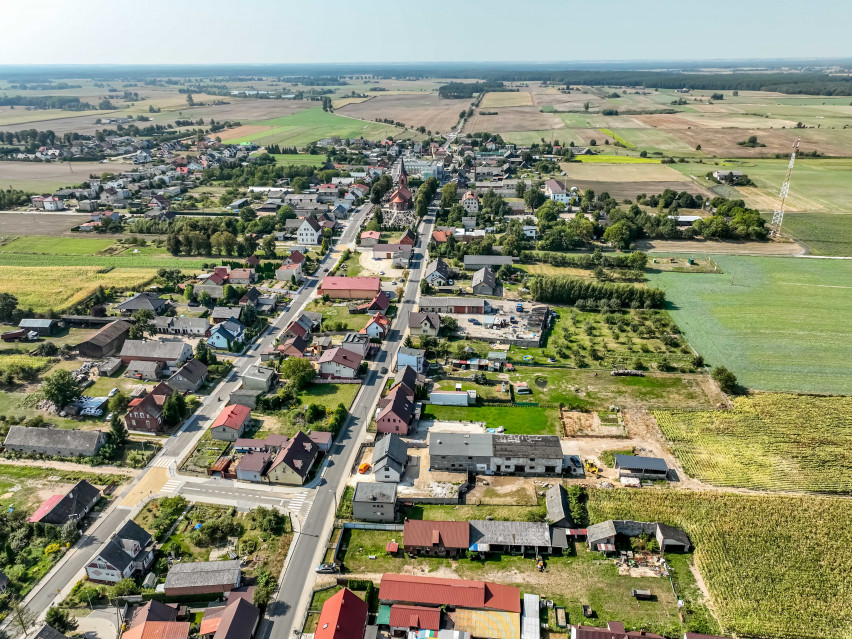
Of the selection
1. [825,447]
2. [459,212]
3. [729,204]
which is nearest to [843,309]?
[825,447]

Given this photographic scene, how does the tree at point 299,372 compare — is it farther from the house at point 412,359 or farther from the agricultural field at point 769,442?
the agricultural field at point 769,442

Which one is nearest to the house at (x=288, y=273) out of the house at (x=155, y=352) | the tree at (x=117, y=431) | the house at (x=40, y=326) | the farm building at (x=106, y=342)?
the farm building at (x=106, y=342)

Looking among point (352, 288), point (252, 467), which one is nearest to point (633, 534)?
point (252, 467)

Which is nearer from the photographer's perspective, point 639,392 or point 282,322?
point 639,392

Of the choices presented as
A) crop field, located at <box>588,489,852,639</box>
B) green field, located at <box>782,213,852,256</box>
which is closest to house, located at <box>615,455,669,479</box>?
crop field, located at <box>588,489,852,639</box>

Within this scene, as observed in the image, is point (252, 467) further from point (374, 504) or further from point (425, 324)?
point (425, 324)

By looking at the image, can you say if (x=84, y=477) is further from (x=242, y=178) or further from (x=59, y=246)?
(x=242, y=178)
